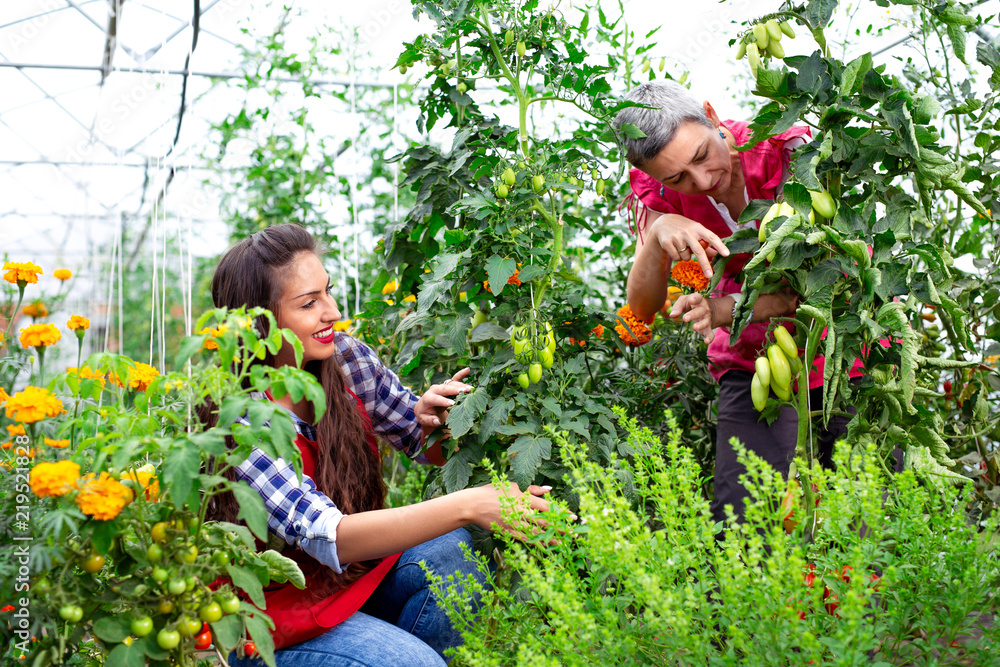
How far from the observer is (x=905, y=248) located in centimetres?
117

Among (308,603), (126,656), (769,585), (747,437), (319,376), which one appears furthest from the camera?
(747,437)

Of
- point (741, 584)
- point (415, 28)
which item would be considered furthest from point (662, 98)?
point (415, 28)

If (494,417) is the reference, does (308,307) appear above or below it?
above

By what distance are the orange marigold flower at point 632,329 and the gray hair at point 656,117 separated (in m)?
0.38

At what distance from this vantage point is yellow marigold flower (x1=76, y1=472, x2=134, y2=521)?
827 mm

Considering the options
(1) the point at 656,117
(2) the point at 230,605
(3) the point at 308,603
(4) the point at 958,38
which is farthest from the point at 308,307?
(4) the point at 958,38

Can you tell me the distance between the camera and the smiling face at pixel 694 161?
1.44 meters

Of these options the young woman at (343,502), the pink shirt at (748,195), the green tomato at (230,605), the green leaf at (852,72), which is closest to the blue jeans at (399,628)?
the young woman at (343,502)

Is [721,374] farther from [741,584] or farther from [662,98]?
[741,584]

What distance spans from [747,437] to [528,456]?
63 cm

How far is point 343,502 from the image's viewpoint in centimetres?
138

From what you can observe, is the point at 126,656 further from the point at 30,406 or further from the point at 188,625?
the point at 30,406

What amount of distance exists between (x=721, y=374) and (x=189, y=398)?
45.5 inches

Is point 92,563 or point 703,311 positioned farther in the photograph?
point 703,311
